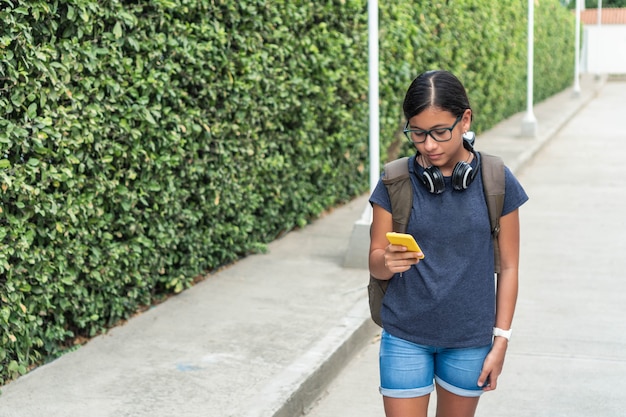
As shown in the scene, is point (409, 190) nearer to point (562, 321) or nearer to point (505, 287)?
point (505, 287)

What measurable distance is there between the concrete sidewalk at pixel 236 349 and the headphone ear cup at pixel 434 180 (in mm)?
1859

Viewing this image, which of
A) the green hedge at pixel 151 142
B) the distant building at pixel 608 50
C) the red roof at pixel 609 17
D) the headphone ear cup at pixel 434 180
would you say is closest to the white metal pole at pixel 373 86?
the green hedge at pixel 151 142

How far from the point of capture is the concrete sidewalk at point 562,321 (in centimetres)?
541

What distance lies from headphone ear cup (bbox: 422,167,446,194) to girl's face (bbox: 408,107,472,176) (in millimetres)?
39

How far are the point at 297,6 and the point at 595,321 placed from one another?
12.3 ft

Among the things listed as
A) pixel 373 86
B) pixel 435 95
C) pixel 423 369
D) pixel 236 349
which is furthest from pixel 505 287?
pixel 373 86

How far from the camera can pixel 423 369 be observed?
3.42 meters

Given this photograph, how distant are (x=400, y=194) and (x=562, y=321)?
394 cm

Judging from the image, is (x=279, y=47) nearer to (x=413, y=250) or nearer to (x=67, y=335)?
(x=67, y=335)

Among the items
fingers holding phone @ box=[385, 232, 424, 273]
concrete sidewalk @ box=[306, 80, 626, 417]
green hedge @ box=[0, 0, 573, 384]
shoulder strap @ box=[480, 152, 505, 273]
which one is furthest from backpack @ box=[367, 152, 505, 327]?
green hedge @ box=[0, 0, 573, 384]

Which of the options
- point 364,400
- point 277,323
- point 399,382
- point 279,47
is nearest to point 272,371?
point 364,400

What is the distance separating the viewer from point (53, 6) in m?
5.28

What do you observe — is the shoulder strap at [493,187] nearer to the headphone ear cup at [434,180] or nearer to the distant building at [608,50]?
the headphone ear cup at [434,180]

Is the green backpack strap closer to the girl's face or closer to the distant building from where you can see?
the girl's face
